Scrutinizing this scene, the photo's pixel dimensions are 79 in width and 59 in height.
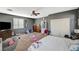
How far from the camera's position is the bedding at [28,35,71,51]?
125 cm

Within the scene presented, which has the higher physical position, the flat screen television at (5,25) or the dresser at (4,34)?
the flat screen television at (5,25)

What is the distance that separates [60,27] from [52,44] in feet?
0.91

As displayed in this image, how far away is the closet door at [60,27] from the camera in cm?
120

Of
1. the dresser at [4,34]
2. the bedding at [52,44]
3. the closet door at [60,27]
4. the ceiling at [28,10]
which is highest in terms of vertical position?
the ceiling at [28,10]

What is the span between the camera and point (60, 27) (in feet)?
4.16

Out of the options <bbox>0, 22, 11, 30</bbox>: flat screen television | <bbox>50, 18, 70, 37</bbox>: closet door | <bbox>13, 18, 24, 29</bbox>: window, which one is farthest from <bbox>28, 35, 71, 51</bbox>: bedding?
<bbox>0, 22, 11, 30</bbox>: flat screen television

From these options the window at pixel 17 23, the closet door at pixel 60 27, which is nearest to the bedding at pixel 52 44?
the closet door at pixel 60 27

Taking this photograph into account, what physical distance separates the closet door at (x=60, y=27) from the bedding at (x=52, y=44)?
0.08 metres

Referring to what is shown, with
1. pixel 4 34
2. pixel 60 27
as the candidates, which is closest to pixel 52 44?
pixel 60 27

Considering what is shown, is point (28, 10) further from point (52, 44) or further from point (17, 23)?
point (52, 44)

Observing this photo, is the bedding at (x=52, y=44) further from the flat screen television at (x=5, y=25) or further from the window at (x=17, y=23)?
the flat screen television at (x=5, y=25)

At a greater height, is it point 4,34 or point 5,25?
point 5,25

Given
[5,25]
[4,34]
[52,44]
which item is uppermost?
[5,25]

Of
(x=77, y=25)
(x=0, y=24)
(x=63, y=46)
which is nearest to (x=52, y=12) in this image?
(x=77, y=25)
